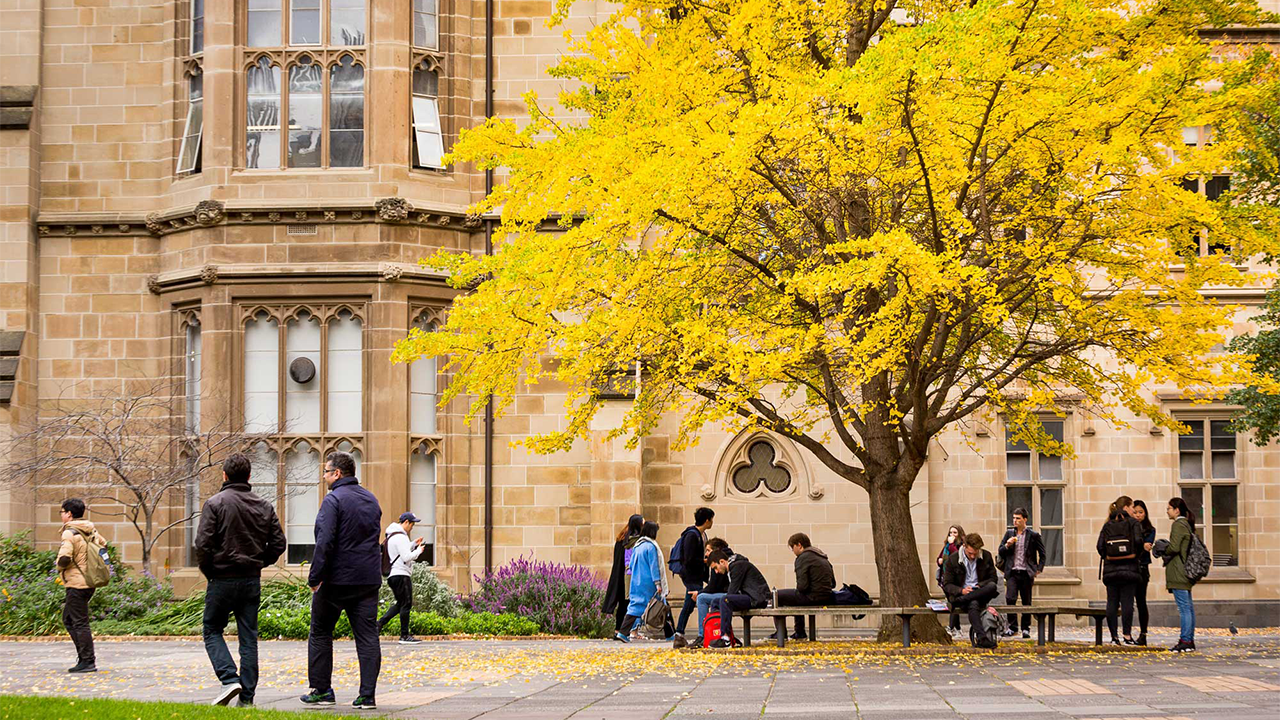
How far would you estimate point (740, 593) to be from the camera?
16.2 meters

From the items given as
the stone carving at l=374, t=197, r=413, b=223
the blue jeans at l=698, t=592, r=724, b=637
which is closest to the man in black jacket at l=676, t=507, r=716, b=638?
the blue jeans at l=698, t=592, r=724, b=637

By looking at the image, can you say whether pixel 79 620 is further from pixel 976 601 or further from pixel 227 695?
pixel 976 601

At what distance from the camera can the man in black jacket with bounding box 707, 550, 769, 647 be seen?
52.4 feet

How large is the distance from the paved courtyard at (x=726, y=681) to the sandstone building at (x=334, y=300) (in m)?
4.49

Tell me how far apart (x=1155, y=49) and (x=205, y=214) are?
1266cm

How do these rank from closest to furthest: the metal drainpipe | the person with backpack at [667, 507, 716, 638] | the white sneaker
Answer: the white sneaker → the person with backpack at [667, 507, 716, 638] → the metal drainpipe

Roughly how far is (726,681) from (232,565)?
13.3 ft

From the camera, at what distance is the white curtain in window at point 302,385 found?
20.0 m

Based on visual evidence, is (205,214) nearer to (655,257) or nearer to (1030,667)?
(655,257)

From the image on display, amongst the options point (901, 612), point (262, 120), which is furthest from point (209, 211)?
point (901, 612)

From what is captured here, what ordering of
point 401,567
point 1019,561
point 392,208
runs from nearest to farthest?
1. point 401,567
2. point 1019,561
3. point 392,208

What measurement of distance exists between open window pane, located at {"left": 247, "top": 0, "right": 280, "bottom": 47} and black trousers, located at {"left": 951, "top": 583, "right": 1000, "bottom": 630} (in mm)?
12045

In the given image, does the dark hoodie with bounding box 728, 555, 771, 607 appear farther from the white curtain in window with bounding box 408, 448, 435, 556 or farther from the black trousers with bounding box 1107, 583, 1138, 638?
the white curtain in window with bounding box 408, 448, 435, 556

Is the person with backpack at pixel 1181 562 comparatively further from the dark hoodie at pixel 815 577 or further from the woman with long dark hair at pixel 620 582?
the woman with long dark hair at pixel 620 582
